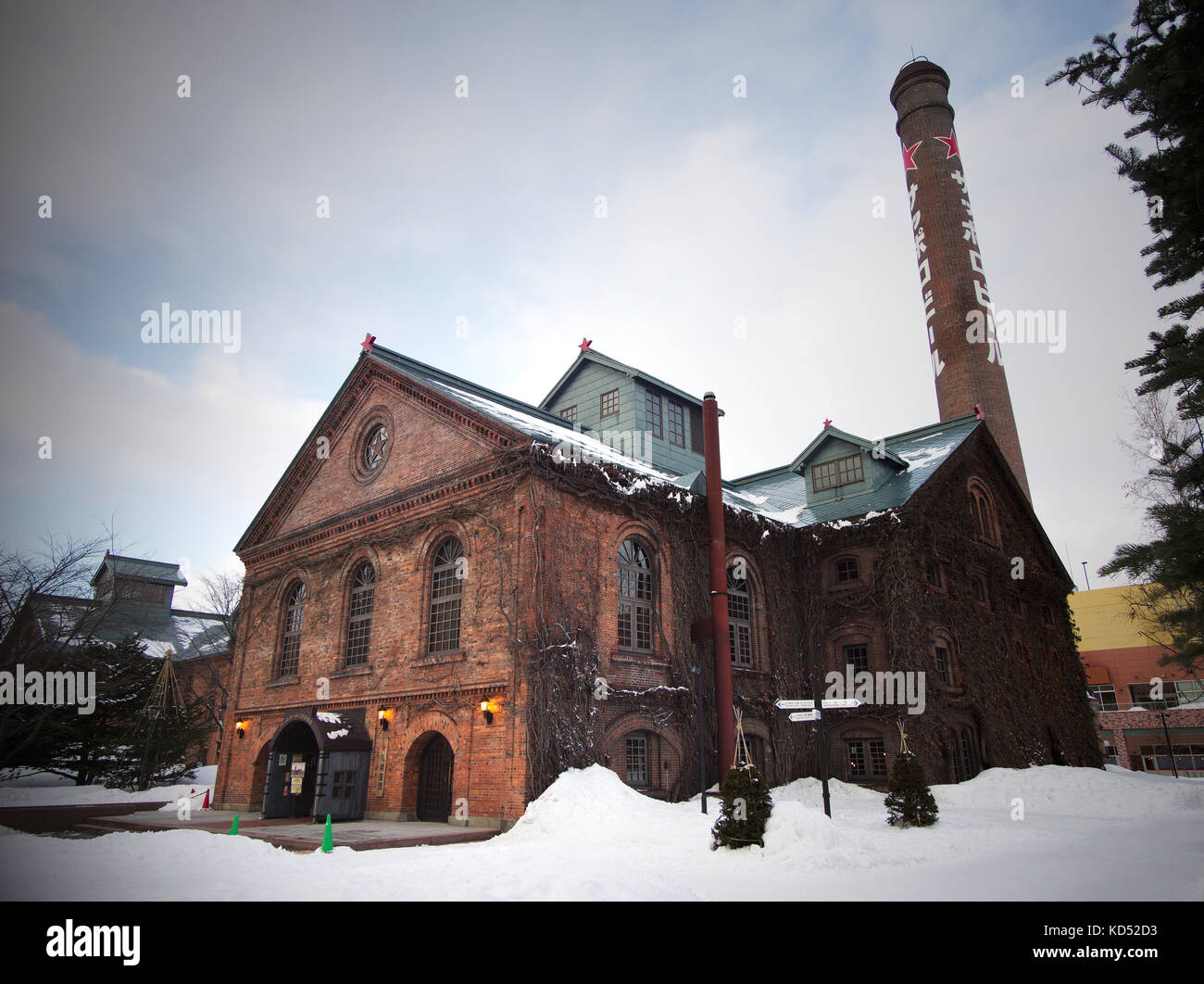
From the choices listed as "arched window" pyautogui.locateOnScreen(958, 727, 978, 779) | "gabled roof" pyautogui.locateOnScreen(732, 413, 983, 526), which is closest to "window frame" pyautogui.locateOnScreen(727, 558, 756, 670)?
"gabled roof" pyautogui.locateOnScreen(732, 413, 983, 526)

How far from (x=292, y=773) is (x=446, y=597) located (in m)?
5.35

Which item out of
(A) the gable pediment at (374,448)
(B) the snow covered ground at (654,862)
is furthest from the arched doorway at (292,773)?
(A) the gable pediment at (374,448)

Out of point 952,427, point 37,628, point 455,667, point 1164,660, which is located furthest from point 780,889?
point 952,427

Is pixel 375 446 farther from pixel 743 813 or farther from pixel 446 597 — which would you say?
pixel 743 813

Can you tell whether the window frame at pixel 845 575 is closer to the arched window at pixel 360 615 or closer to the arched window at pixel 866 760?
the arched window at pixel 866 760

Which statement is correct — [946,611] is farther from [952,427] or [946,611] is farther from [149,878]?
[149,878]

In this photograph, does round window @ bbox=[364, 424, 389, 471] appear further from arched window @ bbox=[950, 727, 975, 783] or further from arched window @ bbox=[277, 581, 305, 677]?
arched window @ bbox=[950, 727, 975, 783]

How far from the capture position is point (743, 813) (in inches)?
412

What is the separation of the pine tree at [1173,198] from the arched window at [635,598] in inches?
381

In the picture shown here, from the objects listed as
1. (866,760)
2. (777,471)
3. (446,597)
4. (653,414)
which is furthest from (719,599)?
(777,471)

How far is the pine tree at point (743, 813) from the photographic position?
10383mm

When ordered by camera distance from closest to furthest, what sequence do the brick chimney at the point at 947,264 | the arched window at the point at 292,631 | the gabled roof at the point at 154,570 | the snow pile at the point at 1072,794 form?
1. the snow pile at the point at 1072,794
2. the arched window at the point at 292,631
3. the brick chimney at the point at 947,264
4. the gabled roof at the point at 154,570

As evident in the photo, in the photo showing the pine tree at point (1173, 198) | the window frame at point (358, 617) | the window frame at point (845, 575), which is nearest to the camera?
the pine tree at point (1173, 198)

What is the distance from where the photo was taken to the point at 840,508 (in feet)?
73.0
